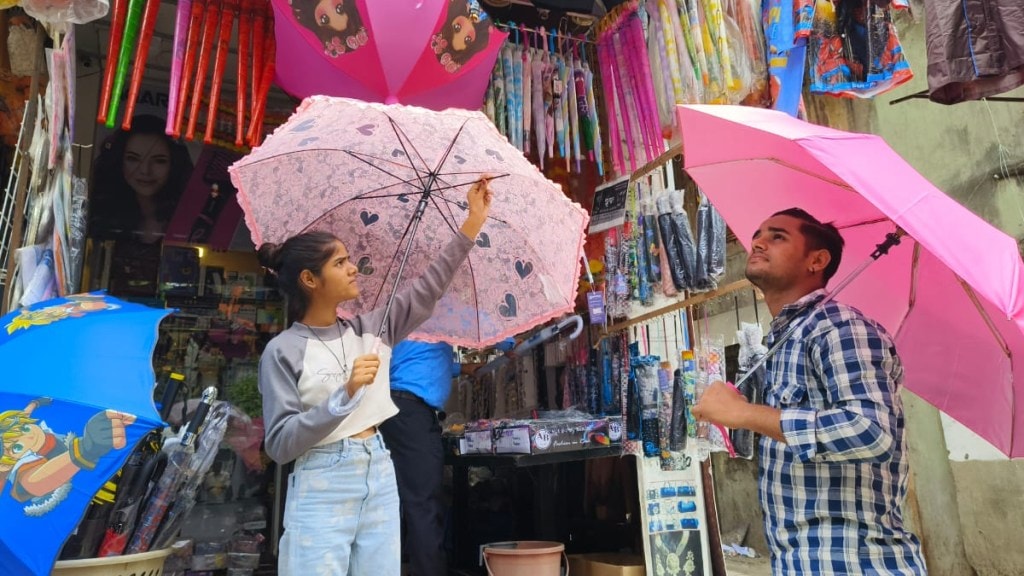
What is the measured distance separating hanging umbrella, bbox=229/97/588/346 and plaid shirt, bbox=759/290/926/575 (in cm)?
129

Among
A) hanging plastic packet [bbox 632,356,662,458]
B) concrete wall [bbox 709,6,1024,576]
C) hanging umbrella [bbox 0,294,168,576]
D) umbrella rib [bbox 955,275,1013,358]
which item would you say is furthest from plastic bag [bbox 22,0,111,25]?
concrete wall [bbox 709,6,1024,576]

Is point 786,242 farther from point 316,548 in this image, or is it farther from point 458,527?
point 458,527

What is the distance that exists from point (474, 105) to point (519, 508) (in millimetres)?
2834

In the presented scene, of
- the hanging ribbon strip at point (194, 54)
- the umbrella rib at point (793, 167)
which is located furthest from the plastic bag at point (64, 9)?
the umbrella rib at point (793, 167)

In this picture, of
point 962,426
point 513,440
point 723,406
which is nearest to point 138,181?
point 513,440

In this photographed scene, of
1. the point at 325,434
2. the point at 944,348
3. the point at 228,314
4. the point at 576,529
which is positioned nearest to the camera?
the point at 325,434

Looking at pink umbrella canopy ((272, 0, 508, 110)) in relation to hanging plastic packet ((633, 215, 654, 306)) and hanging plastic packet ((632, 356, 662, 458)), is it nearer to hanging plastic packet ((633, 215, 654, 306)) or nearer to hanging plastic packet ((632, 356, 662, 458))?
hanging plastic packet ((633, 215, 654, 306))

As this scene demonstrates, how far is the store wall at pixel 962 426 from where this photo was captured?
19.5ft

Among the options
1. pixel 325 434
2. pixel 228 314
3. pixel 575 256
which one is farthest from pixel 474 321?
pixel 228 314

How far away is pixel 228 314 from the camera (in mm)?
5539

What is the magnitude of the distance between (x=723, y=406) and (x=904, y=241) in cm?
96

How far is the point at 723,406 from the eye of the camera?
6.39 ft

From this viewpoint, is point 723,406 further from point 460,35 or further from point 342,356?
point 460,35

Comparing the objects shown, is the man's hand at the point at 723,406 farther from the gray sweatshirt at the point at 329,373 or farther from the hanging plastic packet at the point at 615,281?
the hanging plastic packet at the point at 615,281
